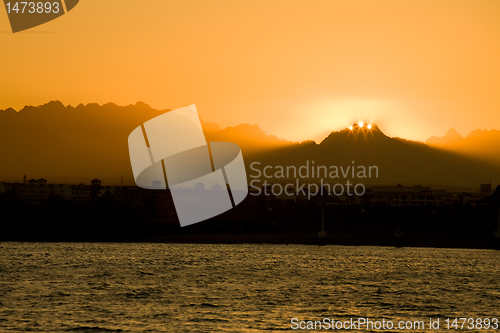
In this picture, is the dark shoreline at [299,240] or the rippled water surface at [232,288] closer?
the rippled water surface at [232,288]

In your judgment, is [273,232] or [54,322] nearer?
[54,322]

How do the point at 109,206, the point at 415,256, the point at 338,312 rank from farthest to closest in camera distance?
1. the point at 109,206
2. the point at 415,256
3. the point at 338,312

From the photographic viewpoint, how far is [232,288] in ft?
97.0

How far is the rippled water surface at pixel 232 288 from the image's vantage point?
21391mm

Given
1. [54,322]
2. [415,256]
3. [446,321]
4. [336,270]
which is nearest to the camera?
[54,322]

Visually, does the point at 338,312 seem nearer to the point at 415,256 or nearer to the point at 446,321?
the point at 446,321

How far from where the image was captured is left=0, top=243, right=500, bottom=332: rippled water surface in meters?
21.4

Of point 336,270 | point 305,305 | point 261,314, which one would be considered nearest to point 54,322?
point 261,314

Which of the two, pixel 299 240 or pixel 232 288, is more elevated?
pixel 299 240

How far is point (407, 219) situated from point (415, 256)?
93.4 ft

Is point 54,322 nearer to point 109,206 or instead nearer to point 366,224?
point 366,224

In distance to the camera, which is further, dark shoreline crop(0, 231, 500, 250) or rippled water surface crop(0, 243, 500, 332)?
dark shoreline crop(0, 231, 500, 250)

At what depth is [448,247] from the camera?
176ft

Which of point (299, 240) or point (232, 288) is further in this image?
point (299, 240)
